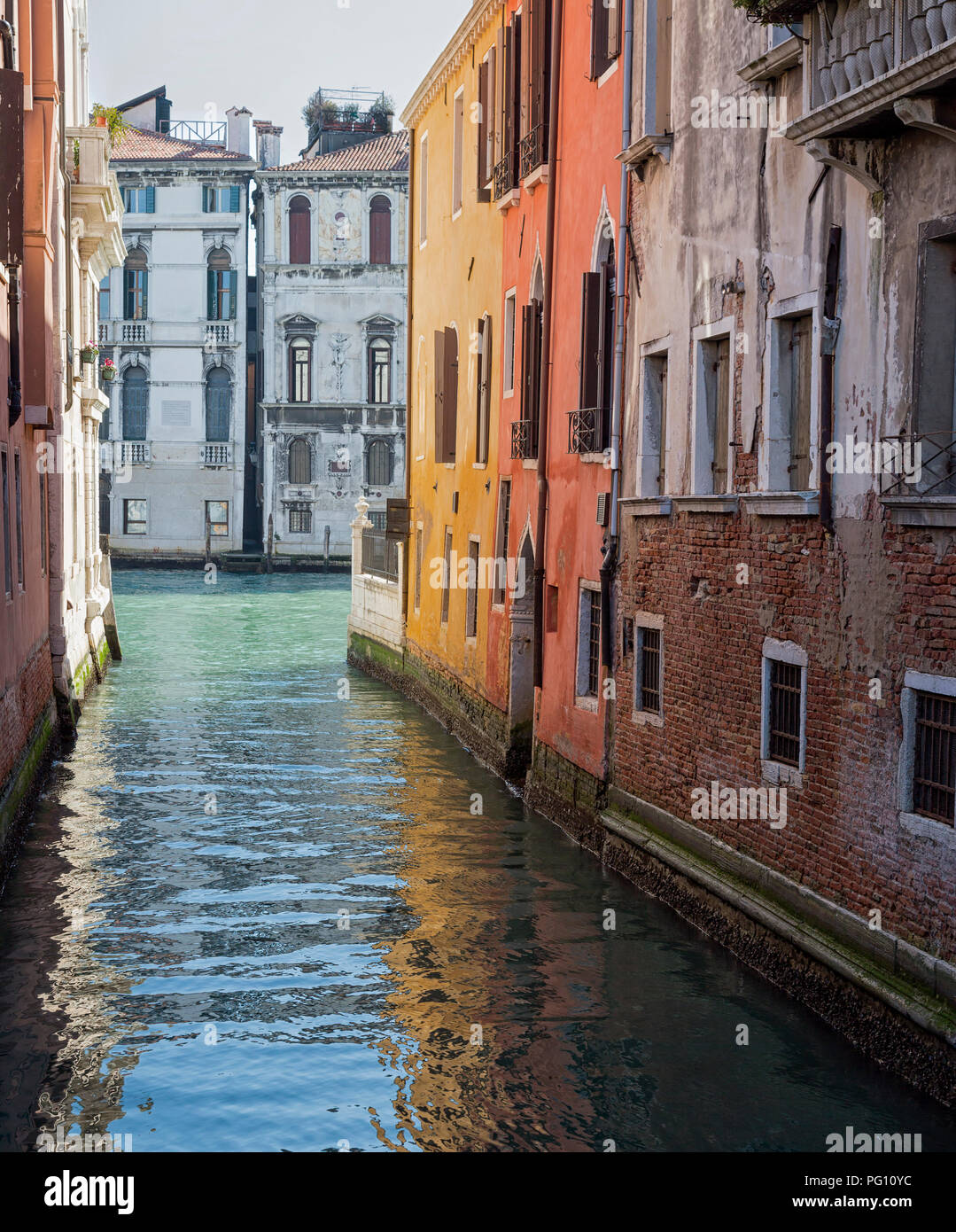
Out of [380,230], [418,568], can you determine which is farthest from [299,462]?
[418,568]

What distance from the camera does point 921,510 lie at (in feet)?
24.1

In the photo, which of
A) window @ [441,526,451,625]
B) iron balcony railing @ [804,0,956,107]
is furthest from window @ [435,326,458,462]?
iron balcony railing @ [804,0,956,107]

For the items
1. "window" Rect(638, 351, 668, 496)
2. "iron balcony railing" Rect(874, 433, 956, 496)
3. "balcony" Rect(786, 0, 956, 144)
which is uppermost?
"balcony" Rect(786, 0, 956, 144)

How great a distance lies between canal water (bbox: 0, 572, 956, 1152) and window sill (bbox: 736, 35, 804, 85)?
5.09 meters

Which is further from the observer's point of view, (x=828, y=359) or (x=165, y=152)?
(x=165, y=152)

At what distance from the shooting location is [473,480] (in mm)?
19281

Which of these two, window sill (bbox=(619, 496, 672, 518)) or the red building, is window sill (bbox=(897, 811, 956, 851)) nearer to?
window sill (bbox=(619, 496, 672, 518))

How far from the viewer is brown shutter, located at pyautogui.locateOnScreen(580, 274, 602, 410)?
1302cm

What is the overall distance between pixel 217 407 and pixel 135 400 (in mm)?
2656

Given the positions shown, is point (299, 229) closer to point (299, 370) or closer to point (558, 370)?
point (299, 370)
